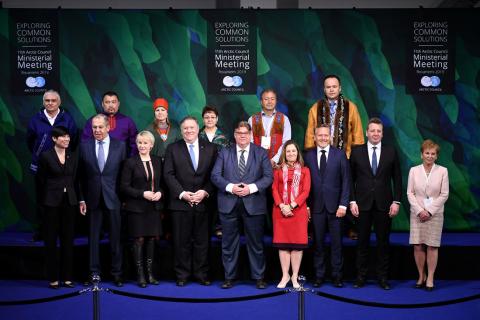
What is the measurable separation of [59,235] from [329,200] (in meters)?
2.79

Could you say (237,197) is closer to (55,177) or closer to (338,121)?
(338,121)

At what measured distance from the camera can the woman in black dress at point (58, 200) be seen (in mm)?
6680

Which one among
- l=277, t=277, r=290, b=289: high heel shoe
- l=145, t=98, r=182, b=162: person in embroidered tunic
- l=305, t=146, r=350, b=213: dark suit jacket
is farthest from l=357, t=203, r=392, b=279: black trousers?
l=145, t=98, r=182, b=162: person in embroidered tunic

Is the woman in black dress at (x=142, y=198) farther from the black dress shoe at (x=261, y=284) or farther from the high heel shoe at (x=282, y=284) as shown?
the high heel shoe at (x=282, y=284)

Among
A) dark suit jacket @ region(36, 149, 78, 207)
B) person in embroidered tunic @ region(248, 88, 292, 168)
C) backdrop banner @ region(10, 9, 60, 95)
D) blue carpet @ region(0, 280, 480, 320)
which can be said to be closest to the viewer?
blue carpet @ region(0, 280, 480, 320)

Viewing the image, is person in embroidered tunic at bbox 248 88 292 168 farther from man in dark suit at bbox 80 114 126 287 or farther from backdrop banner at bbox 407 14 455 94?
backdrop banner at bbox 407 14 455 94

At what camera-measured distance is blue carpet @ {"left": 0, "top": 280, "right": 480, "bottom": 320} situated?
19.3ft

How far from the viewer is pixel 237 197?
22.3 feet

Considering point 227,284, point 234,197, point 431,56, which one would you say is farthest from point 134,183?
point 431,56

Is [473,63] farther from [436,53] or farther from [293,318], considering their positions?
[293,318]

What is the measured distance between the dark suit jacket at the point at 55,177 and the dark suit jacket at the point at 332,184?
2.45m

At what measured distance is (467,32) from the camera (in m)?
8.51

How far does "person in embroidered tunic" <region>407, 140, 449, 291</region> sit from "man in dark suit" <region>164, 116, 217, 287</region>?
213cm

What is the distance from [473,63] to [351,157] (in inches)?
105
